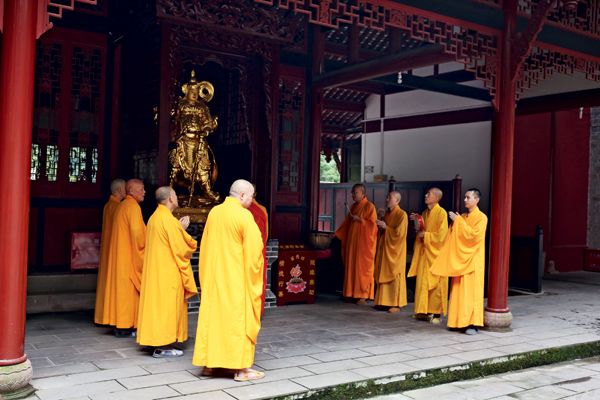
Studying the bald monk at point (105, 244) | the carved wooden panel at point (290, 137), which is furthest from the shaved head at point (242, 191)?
the carved wooden panel at point (290, 137)

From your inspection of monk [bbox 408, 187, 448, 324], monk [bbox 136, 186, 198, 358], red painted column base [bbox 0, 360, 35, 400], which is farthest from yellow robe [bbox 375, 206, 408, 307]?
red painted column base [bbox 0, 360, 35, 400]

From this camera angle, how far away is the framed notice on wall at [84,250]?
7492 mm

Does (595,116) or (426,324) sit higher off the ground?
(595,116)

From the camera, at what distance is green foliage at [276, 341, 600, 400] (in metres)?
4.61

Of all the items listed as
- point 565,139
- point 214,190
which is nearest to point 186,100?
point 214,190

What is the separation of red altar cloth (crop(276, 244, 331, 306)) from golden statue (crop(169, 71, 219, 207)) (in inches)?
48.2

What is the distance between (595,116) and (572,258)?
305 cm

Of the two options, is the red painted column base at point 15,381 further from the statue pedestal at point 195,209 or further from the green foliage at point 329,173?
the green foliage at point 329,173

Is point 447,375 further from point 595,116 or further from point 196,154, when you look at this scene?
point 595,116

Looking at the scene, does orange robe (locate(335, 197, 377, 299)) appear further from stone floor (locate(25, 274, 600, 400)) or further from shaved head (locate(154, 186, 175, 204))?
shaved head (locate(154, 186, 175, 204))

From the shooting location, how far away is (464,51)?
22.6ft

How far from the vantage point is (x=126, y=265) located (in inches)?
243

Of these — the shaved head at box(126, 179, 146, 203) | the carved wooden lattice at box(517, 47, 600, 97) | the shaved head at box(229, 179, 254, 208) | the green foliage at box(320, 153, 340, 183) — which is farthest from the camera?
the green foliage at box(320, 153, 340, 183)

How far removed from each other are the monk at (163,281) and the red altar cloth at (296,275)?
276 centimetres
